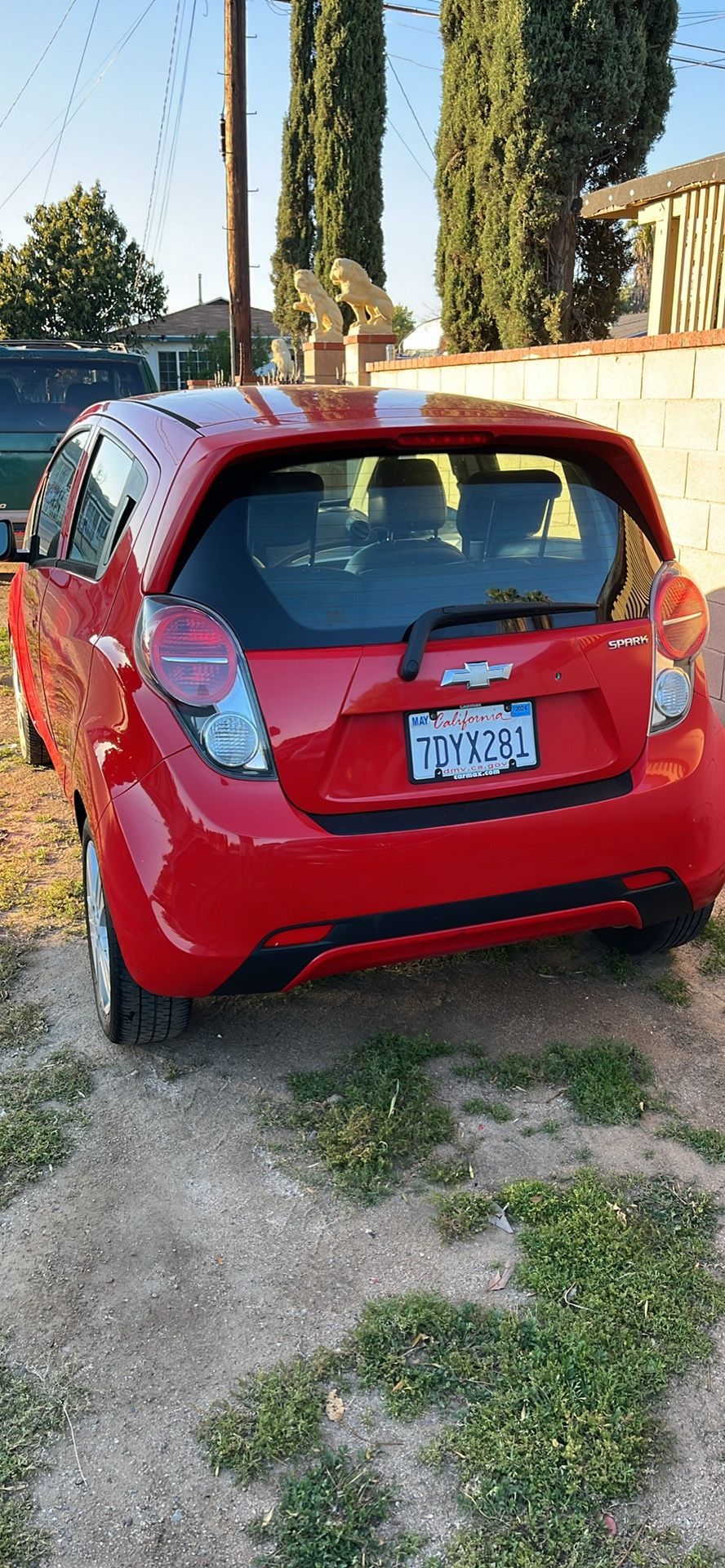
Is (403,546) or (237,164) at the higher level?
(237,164)

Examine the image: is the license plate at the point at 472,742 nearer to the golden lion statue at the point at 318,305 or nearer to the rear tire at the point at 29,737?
the rear tire at the point at 29,737

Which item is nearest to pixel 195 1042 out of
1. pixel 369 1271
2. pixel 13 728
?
pixel 369 1271

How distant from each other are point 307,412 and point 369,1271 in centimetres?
200

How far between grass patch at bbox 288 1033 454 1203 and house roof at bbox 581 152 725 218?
18.8ft

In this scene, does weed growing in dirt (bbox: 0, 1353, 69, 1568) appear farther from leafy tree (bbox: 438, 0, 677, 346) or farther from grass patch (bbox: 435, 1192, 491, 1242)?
leafy tree (bbox: 438, 0, 677, 346)

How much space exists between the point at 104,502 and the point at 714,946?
7.76ft

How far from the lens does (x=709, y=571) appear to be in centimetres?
525

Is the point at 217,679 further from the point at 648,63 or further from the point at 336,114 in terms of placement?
the point at 336,114

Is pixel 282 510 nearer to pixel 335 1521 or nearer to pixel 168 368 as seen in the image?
pixel 335 1521

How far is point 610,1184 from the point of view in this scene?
2.58 metres

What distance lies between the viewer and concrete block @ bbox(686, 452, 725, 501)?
200 inches

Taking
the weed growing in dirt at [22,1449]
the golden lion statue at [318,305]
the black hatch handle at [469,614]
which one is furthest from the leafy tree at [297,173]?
the weed growing in dirt at [22,1449]

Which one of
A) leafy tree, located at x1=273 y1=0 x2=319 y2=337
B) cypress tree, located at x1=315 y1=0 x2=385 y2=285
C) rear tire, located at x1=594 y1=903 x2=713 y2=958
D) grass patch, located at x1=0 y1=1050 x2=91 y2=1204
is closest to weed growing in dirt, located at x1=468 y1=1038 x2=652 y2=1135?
rear tire, located at x1=594 y1=903 x2=713 y2=958

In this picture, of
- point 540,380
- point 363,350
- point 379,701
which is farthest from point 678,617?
point 363,350
